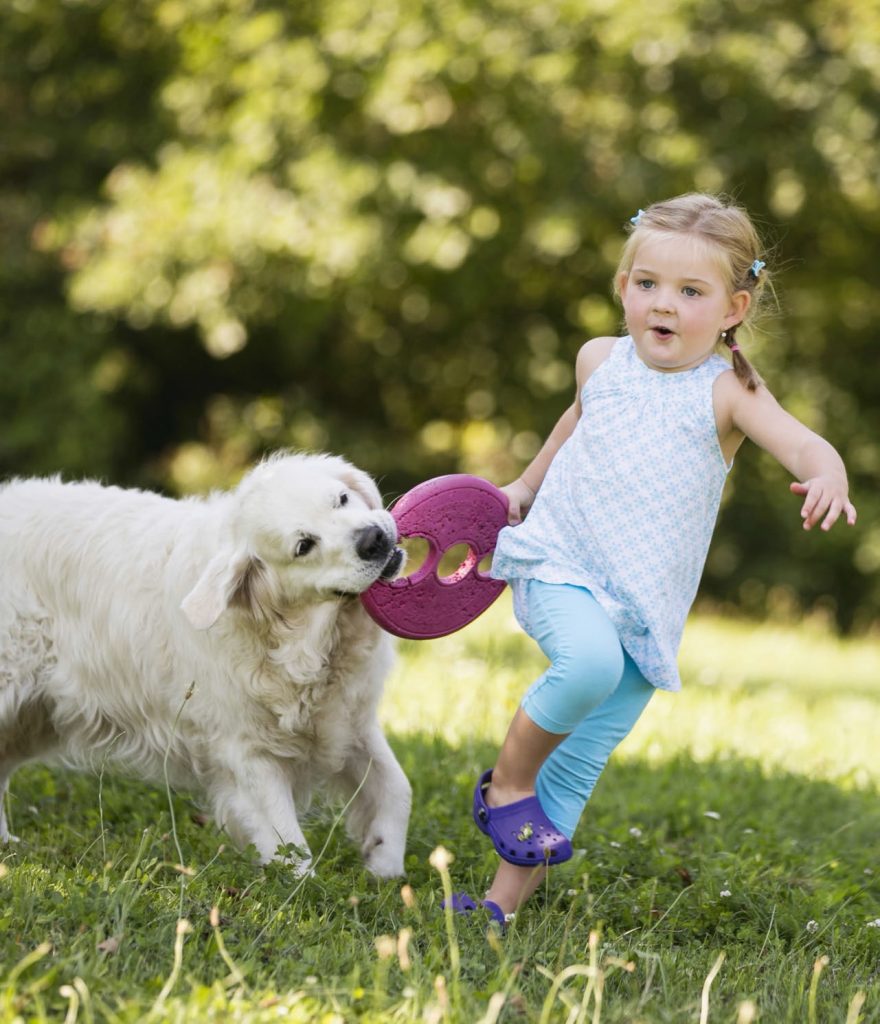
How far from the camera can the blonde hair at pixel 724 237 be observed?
375cm

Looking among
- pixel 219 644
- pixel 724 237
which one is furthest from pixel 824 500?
pixel 219 644

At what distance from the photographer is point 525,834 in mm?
3748

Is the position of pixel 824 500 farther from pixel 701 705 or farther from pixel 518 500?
pixel 701 705

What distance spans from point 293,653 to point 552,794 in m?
0.86

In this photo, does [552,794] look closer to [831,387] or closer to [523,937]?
[523,937]

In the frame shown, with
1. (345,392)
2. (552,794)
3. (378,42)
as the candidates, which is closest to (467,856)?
(552,794)

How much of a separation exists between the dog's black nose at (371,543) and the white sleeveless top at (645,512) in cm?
39

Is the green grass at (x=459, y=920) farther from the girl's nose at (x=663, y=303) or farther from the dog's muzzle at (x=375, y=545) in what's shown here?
the girl's nose at (x=663, y=303)

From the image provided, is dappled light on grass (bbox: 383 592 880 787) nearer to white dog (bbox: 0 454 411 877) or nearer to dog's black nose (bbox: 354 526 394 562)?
white dog (bbox: 0 454 411 877)

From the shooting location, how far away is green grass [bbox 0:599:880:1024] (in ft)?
9.49

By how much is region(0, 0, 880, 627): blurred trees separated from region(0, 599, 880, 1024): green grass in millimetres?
7293

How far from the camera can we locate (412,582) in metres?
4.14

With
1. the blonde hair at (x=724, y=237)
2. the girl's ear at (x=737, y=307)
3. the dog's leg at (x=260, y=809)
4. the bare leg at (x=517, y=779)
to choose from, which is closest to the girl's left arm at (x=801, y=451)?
the blonde hair at (x=724, y=237)

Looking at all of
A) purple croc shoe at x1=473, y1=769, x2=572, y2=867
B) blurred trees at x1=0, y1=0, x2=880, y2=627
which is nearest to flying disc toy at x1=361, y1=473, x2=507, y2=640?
purple croc shoe at x1=473, y1=769, x2=572, y2=867
